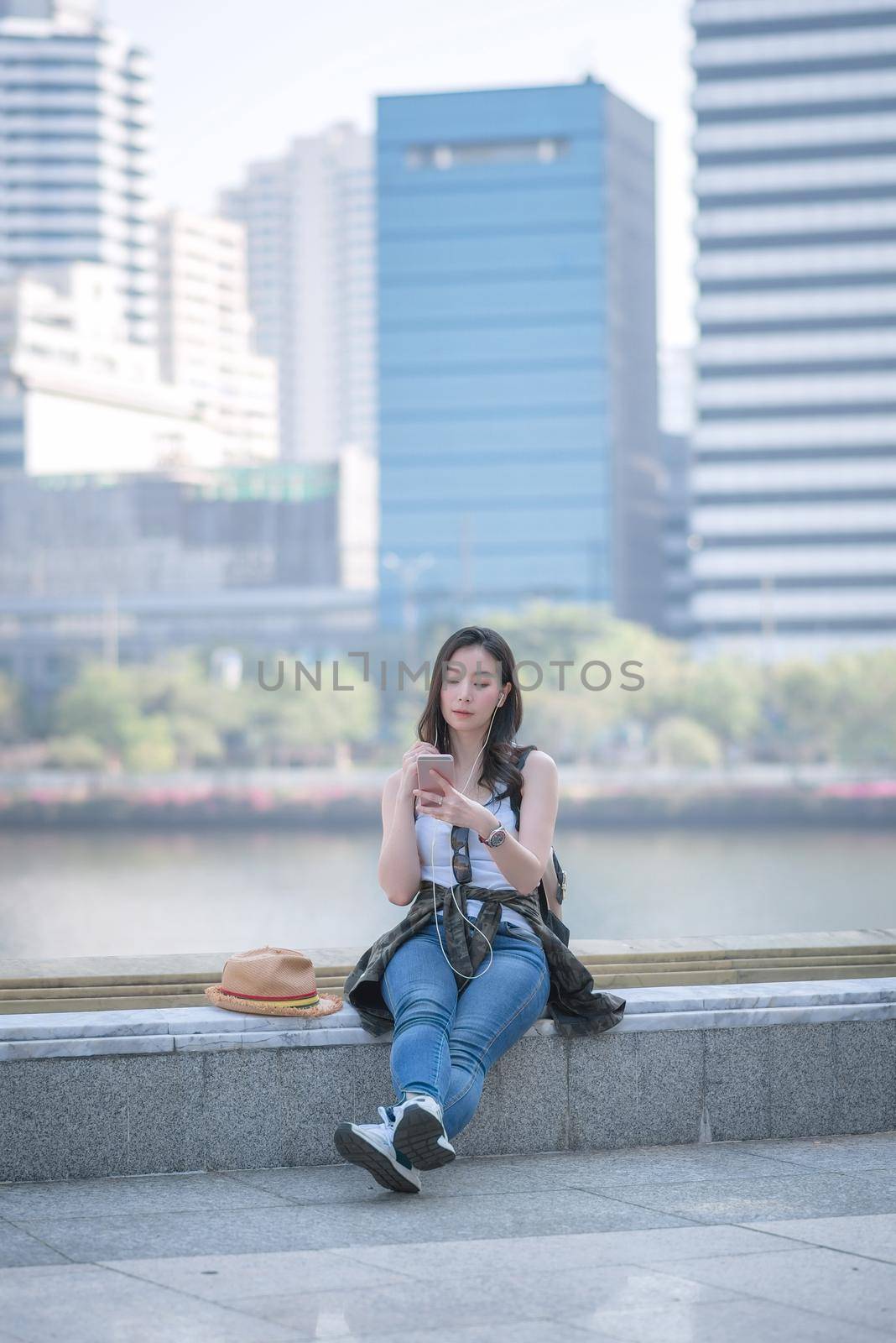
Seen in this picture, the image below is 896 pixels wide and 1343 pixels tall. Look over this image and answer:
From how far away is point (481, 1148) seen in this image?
4.46 metres

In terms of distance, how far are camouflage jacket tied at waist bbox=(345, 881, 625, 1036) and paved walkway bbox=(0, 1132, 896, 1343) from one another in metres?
0.38

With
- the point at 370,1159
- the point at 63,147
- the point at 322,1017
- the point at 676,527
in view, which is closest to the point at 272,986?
the point at 322,1017

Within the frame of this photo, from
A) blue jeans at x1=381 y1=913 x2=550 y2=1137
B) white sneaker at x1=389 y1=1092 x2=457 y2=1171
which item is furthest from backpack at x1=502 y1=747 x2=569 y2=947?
white sneaker at x1=389 y1=1092 x2=457 y2=1171

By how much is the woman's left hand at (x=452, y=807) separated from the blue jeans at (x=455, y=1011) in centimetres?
30

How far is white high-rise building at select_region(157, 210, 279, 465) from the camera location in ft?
474

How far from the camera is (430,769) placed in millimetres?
4199

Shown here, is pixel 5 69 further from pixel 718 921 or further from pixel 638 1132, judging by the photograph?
pixel 638 1132

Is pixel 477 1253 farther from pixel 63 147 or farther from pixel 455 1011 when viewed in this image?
pixel 63 147

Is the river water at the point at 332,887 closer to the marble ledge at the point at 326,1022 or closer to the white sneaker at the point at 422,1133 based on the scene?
the marble ledge at the point at 326,1022

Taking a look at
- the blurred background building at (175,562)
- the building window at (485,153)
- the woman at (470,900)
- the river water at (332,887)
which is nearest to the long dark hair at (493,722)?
the woman at (470,900)

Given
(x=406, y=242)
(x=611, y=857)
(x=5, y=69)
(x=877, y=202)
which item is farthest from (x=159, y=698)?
(x=5, y=69)

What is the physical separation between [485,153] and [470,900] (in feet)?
353

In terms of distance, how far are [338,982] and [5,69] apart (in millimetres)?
141384

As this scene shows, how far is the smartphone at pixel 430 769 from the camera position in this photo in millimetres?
4191
